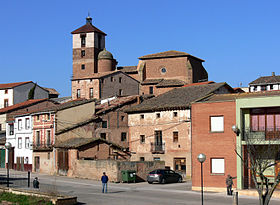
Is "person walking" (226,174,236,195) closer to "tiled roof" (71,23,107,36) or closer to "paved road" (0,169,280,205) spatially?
"paved road" (0,169,280,205)

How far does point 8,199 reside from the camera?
2814 cm

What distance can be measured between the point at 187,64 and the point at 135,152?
3493cm

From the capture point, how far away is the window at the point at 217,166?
108 feet

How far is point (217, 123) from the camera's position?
110 feet

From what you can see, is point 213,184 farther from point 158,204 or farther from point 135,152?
point 135,152

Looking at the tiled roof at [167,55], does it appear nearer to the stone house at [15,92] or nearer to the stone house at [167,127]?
the stone house at [15,92]

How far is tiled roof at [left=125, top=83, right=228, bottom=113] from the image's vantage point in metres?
47.9

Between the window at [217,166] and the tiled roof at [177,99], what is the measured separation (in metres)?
13.7

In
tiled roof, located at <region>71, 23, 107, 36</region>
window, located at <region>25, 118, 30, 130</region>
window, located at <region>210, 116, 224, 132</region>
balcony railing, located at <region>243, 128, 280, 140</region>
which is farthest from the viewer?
tiled roof, located at <region>71, 23, 107, 36</region>

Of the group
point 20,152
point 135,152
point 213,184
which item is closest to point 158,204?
point 213,184

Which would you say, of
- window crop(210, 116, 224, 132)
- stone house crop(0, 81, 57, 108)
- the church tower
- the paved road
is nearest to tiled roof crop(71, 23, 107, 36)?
the church tower

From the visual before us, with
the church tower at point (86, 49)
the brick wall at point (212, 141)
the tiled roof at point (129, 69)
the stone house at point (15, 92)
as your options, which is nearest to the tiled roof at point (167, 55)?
the tiled roof at point (129, 69)

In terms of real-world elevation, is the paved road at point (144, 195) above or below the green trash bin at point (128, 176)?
below

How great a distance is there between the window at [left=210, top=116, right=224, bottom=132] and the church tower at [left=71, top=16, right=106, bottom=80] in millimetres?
62091
